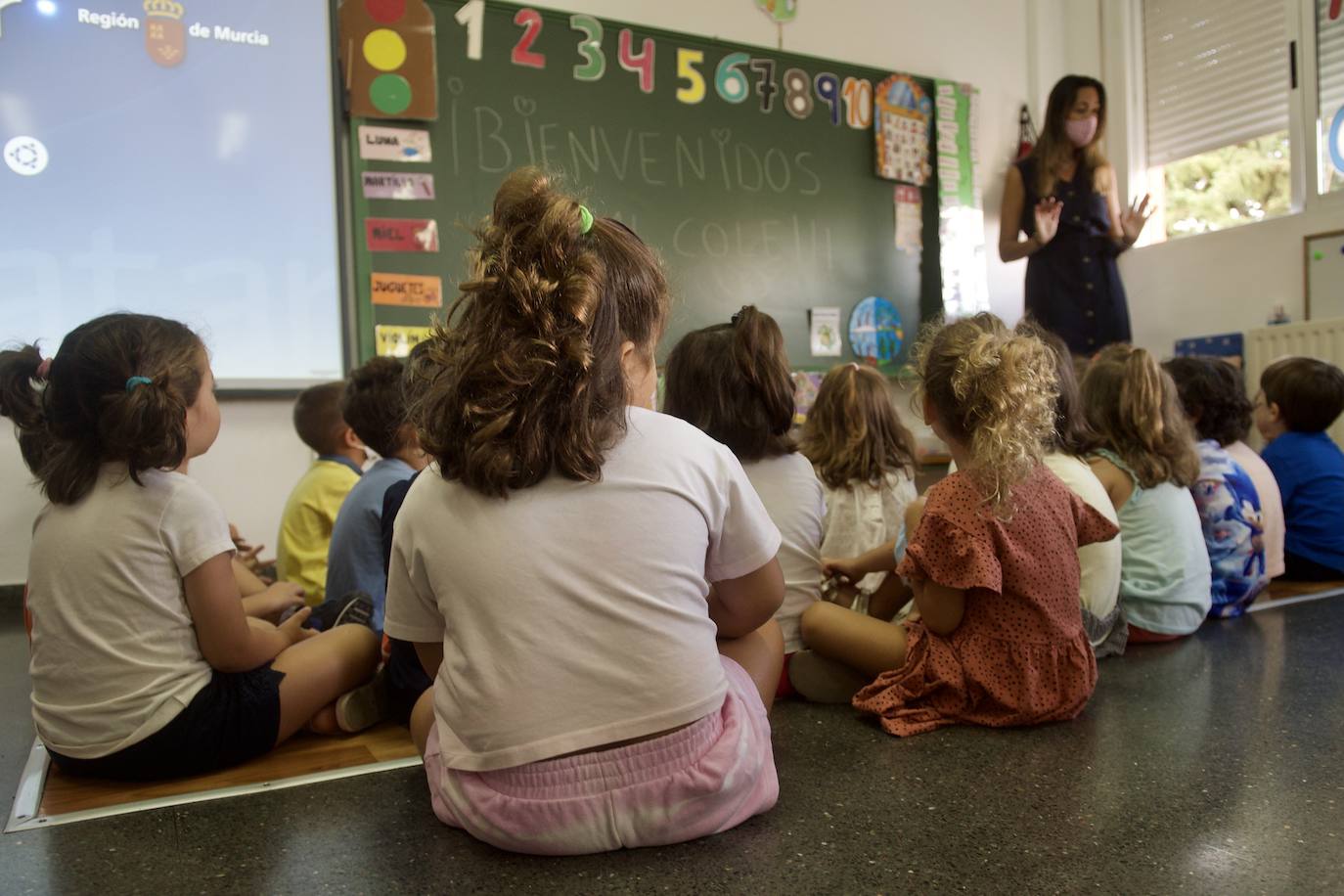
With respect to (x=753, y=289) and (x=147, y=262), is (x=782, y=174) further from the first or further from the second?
(x=147, y=262)

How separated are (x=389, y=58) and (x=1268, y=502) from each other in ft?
10.0

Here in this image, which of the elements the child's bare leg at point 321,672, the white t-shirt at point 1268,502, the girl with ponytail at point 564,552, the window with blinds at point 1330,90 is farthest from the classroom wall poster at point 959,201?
the girl with ponytail at point 564,552

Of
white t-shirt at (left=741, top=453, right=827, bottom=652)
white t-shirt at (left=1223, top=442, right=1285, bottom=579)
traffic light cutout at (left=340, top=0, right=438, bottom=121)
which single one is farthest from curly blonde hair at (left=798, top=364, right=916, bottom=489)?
traffic light cutout at (left=340, top=0, right=438, bottom=121)

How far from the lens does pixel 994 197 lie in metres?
4.53

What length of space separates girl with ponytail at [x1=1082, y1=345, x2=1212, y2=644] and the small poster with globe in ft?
6.83

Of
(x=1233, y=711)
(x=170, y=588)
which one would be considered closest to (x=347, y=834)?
(x=170, y=588)

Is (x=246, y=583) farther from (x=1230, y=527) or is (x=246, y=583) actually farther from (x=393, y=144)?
(x=1230, y=527)

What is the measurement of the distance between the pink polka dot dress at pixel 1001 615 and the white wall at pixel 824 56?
2365 mm

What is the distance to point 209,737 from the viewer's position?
1.48 meters

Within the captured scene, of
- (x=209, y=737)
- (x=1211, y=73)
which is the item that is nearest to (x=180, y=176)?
(x=209, y=737)

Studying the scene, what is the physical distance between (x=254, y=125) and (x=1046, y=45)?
12.2ft

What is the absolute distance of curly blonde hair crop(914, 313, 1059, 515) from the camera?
149 centimetres

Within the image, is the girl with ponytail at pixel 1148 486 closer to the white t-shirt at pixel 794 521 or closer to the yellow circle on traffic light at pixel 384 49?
the white t-shirt at pixel 794 521

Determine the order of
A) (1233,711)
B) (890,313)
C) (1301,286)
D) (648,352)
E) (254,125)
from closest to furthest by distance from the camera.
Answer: (648,352), (1233,711), (254,125), (1301,286), (890,313)
